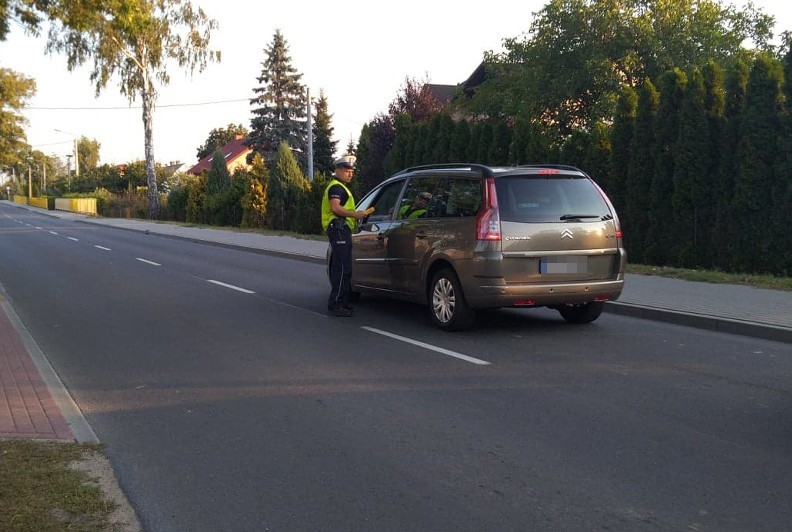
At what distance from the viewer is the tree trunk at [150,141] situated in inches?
1817

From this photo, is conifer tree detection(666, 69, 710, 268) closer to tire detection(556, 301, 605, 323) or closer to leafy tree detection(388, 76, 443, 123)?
tire detection(556, 301, 605, 323)

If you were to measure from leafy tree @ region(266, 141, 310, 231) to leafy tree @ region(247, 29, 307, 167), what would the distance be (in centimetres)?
3006

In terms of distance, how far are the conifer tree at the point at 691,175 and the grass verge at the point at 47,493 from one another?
41.1 ft

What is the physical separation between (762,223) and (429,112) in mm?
25592

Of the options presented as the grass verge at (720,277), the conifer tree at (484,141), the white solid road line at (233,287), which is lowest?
the white solid road line at (233,287)

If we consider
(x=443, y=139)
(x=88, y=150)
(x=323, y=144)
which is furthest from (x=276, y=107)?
(x=88, y=150)

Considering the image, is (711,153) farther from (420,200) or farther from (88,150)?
(88,150)

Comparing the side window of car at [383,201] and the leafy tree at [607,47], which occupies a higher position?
the leafy tree at [607,47]

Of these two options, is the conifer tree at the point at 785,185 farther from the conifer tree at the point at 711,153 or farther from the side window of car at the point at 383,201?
the side window of car at the point at 383,201

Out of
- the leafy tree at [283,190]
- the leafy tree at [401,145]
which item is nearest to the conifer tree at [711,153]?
the leafy tree at [401,145]

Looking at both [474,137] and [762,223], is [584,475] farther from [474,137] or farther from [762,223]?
[474,137]

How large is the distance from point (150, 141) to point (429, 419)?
46101mm

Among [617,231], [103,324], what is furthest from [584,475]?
[103,324]

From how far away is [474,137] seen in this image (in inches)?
832
